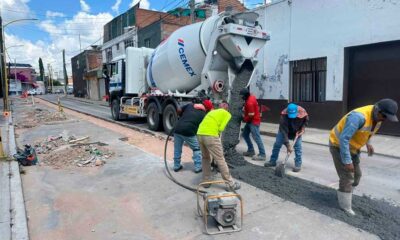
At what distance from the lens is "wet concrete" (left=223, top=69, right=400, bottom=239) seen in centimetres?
388

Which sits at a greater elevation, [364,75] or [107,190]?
[364,75]

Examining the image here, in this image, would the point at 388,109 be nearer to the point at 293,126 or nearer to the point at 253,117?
the point at 293,126

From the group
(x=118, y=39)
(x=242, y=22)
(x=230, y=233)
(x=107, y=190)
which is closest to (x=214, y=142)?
(x=230, y=233)

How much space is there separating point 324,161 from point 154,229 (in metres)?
4.70

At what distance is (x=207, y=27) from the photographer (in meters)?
8.98

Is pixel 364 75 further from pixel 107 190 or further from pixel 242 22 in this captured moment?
pixel 107 190

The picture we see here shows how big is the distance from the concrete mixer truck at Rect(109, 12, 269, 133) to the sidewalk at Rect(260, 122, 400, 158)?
3.22 metres

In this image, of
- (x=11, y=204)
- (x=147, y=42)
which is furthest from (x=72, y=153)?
(x=147, y=42)

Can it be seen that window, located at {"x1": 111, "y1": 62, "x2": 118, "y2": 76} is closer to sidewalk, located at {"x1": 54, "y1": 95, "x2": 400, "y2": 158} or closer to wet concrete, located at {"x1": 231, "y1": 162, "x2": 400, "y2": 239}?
sidewalk, located at {"x1": 54, "y1": 95, "x2": 400, "y2": 158}

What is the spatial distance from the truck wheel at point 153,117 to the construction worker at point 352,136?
310 inches

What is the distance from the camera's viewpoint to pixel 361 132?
3.91 metres

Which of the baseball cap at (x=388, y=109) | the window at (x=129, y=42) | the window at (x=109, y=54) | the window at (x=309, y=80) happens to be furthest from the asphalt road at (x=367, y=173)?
the window at (x=109, y=54)

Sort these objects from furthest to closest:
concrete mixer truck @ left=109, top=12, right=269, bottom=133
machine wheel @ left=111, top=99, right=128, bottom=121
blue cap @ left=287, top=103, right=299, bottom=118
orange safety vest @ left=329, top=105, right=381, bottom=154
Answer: machine wheel @ left=111, top=99, right=128, bottom=121 → concrete mixer truck @ left=109, top=12, right=269, bottom=133 → blue cap @ left=287, top=103, right=299, bottom=118 → orange safety vest @ left=329, top=105, right=381, bottom=154

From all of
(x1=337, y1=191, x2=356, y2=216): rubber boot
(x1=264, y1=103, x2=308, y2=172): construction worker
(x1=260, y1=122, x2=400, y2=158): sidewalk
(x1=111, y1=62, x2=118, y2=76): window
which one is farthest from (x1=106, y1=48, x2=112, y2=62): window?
(x1=337, y1=191, x2=356, y2=216): rubber boot
